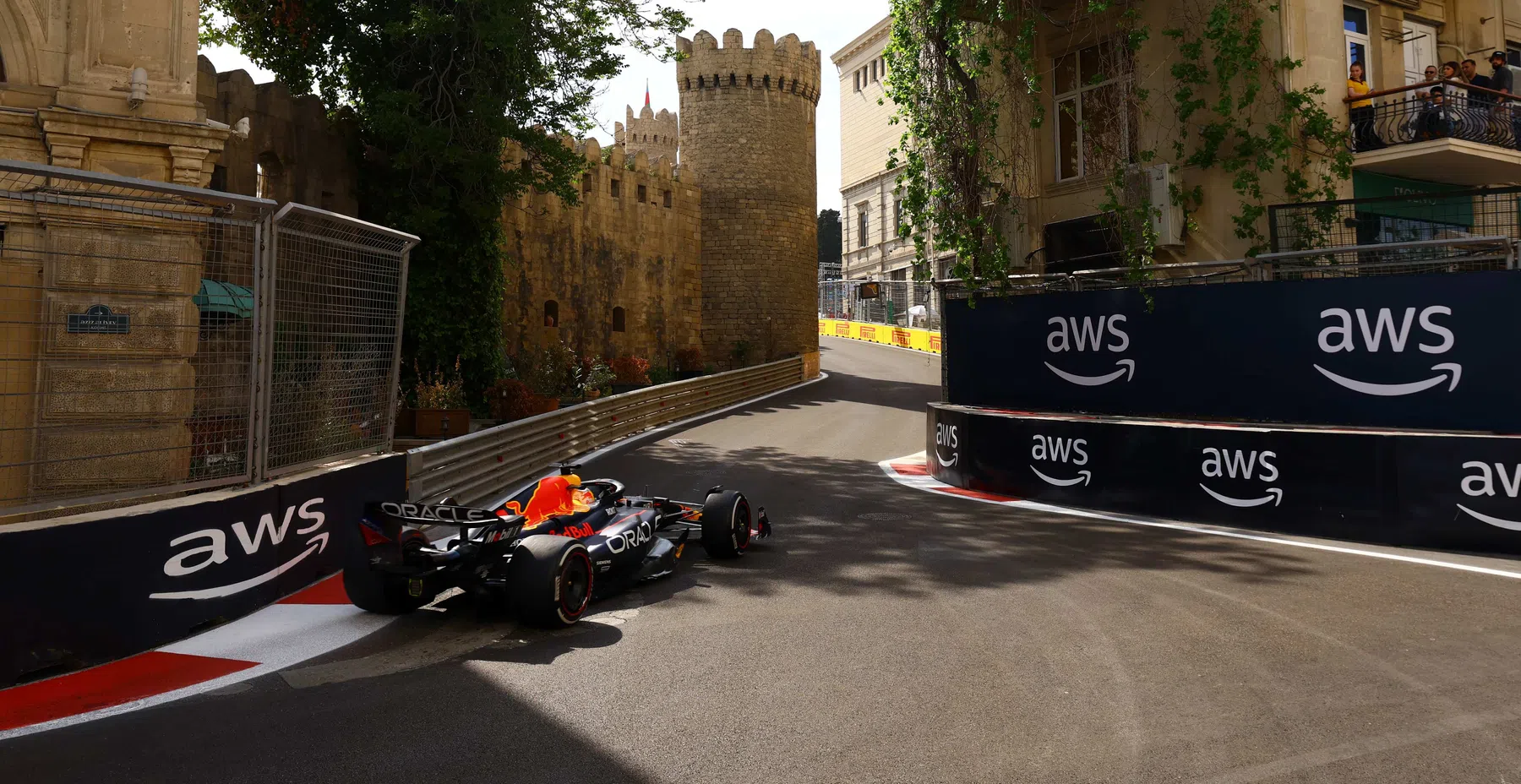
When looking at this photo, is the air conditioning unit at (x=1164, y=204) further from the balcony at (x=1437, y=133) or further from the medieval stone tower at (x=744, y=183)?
the medieval stone tower at (x=744, y=183)

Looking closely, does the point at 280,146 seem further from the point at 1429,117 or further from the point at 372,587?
the point at 1429,117

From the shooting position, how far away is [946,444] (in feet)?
41.6

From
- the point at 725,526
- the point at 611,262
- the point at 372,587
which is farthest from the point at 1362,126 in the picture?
the point at 611,262

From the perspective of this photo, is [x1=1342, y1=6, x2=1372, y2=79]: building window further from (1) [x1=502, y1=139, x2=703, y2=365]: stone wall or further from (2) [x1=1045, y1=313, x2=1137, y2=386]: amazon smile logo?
(1) [x1=502, y1=139, x2=703, y2=365]: stone wall

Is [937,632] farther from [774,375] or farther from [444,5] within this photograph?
[774,375]

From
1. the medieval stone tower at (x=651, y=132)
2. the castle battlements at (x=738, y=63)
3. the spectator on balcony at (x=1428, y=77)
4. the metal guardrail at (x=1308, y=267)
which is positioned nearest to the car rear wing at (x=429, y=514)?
the metal guardrail at (x=1308, y=267)

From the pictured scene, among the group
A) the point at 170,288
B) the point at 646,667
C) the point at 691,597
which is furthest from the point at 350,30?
the point at 646,667

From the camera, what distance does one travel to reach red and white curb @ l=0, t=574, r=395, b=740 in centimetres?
446

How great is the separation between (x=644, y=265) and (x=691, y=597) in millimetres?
28872

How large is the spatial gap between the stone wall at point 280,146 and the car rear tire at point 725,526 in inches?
463

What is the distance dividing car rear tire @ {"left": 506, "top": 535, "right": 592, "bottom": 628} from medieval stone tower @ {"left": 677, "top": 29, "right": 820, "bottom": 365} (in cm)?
3230

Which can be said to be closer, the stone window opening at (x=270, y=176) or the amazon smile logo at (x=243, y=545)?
the amazon smile logo at (x=243, y=545)

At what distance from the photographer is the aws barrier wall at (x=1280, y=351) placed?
8.05 metres

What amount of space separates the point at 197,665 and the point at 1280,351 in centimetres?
931
